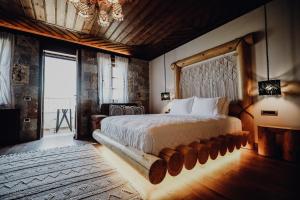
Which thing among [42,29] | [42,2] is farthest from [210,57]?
[42,29]

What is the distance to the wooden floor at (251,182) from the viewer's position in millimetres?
Answer: 1390

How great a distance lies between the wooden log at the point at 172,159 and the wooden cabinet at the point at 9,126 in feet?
12.2

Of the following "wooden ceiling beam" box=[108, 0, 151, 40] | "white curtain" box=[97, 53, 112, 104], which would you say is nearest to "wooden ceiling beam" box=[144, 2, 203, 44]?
"wooden ceiling beam" box=[108, 0, 151, 40]

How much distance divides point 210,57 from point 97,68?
3.32 metres

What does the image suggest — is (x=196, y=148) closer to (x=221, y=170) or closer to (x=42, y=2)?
(x=221, y=170)

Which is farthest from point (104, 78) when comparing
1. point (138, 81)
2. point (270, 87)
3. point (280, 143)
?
point (280, 143)

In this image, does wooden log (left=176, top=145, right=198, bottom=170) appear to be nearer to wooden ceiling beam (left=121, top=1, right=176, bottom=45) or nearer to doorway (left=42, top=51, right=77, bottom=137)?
wooden ceiling beam (left=121, top=1, right=176, bottom=45)

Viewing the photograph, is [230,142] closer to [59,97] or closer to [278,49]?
[278,49]

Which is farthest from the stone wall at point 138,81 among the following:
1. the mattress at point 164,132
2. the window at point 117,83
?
the mattress at point 164,132

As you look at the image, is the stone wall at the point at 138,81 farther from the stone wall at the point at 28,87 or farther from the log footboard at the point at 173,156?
the log footboard at the point at 173,156

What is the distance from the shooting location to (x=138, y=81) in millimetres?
5539

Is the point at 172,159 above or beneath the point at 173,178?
above

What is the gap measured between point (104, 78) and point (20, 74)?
2.05 meters

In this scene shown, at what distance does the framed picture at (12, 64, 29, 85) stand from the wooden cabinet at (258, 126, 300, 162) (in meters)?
5.22
